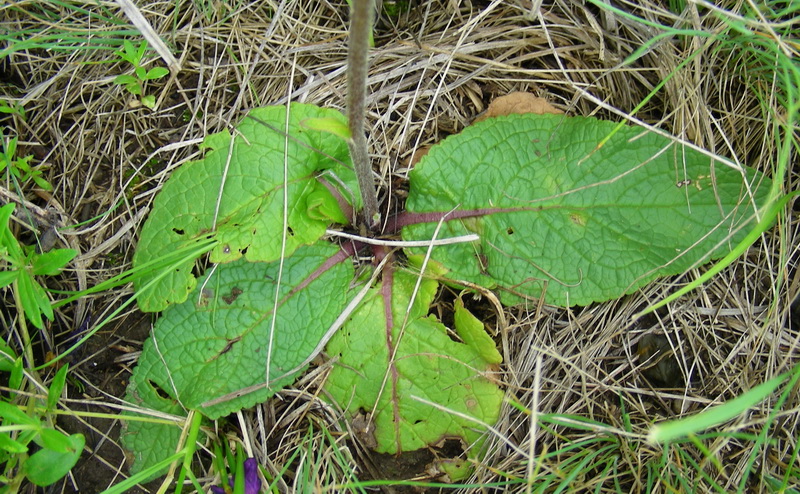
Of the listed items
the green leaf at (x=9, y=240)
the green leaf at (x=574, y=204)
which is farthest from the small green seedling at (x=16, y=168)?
the green leaf at (x=574, y=204)

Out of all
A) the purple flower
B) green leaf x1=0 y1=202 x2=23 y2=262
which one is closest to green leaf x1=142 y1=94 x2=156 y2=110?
green leaf x1=0 y1=202 x2=23 y2=262

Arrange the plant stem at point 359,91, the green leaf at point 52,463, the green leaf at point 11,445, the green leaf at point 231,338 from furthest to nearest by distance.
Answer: the green leaf at point 231,338, the green leaf at point 52,463, the green leaf at point 11,445, the plant stem at point 359,91

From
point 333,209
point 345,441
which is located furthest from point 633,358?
point 333,209

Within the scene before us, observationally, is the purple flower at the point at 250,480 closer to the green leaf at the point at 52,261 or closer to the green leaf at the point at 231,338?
the green leaf at the point at 231,338

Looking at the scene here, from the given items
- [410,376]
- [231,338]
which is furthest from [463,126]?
[231,338]

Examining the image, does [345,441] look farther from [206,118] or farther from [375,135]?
[206,118]

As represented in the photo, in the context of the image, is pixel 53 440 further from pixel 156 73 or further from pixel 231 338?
pixel 156 73

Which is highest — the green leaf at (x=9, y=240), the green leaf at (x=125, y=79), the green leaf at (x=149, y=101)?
the green leaf at (x=125, y=79)
